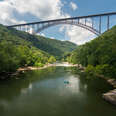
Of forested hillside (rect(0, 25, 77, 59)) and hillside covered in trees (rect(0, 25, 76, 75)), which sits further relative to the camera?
forested hillside (rect(0, 25, 77, 59))

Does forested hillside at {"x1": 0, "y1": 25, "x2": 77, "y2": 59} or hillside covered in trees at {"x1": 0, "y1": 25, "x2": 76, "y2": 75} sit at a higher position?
forested hillside at {"x1": 0, "y1": 25, "x2": 77, "y2": 59}

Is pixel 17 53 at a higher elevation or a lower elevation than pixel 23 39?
lower

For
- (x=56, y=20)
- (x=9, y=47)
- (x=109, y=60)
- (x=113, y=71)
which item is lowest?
(x=113, y=71)

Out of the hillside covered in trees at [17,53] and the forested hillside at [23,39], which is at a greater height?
the forested hillside at [23,39]

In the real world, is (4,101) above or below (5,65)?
below

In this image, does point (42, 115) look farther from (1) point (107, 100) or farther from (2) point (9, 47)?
(2) point (9, 47)

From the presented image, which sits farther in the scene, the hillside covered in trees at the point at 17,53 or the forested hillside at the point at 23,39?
the forested hillside at the point at 23,39

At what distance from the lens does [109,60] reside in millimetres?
15844

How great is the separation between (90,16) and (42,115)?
3901 cm

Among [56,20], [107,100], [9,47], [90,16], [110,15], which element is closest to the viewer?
[107,100]

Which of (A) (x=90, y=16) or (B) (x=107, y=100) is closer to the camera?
(B) (x=107, y=100)

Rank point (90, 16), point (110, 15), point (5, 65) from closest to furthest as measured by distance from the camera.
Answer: point (5, 65) < point (110, 15) < point (90, 16)

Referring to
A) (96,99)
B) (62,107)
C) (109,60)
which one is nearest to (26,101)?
(62,107)

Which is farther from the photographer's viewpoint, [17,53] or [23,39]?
[23,39]
